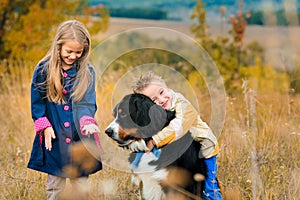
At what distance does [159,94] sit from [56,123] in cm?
69

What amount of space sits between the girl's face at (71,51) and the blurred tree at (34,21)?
4848mm

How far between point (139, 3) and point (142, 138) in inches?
420

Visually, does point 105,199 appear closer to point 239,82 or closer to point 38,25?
point 239,82

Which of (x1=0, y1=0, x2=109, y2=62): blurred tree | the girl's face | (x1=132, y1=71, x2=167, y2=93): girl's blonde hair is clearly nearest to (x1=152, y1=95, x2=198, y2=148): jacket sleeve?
(x1=132, y1=71, x2=167, y2=93): girl's blonde hair

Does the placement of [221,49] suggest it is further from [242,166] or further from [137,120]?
[137,120]

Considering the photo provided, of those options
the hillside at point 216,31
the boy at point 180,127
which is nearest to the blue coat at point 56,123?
the boy at point 180,127

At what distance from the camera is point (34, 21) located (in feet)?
27.9

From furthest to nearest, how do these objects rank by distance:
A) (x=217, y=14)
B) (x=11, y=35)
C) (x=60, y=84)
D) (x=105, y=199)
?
1. (x=217, y=14)
2. (x=11, y=35)
3. (x=105, y=199)
4. (x=60, y=84)

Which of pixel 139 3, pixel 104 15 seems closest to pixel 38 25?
pixel 104 15

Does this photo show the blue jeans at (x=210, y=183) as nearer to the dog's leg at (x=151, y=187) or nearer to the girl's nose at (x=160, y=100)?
the dog's leg at (x=151, y=187)

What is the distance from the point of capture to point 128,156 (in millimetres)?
3508

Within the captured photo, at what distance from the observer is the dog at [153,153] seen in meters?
3.15

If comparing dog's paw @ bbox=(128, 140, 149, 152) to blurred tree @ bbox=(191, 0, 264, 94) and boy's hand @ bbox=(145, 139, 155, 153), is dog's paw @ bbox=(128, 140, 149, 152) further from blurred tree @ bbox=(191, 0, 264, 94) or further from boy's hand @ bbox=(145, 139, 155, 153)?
blurred tree @ bbox=(191, 0, 264, 94)

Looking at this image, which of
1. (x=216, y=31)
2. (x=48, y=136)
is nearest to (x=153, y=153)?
(x=48, y=136)
